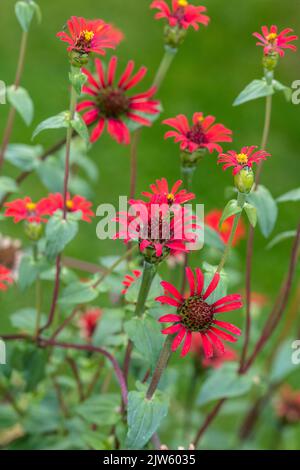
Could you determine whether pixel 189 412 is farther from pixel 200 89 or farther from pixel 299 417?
pixel 200 89

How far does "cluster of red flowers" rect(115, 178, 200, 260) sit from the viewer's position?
667 mm

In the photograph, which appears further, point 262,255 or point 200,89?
point 200,89

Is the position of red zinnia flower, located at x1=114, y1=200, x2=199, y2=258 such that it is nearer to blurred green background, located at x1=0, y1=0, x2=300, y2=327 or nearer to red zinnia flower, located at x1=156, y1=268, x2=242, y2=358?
red zinnia flower, located at x1=156, y1=268, x2=242, y2=358

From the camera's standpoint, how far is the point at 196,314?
0.67 m

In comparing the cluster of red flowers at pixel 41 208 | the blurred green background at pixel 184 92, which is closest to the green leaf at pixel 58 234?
the cluster of red flowers at pixel 41 208

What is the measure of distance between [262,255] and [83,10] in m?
1.01

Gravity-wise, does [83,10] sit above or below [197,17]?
above

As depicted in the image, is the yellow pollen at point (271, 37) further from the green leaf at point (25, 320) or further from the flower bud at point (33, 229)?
the green leaf at point (25, 320)

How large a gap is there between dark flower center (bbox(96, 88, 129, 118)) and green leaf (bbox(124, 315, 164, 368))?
0.27m

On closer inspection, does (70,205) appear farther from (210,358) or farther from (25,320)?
(210,358)

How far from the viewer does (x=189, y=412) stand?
46.3 inches

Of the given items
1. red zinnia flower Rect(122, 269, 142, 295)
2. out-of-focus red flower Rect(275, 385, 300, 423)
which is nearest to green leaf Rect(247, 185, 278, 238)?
red zinnia flower Rect(122, 269, 142, 295)

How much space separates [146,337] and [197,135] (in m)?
0.22

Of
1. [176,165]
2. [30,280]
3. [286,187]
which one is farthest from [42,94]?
[30,280]
